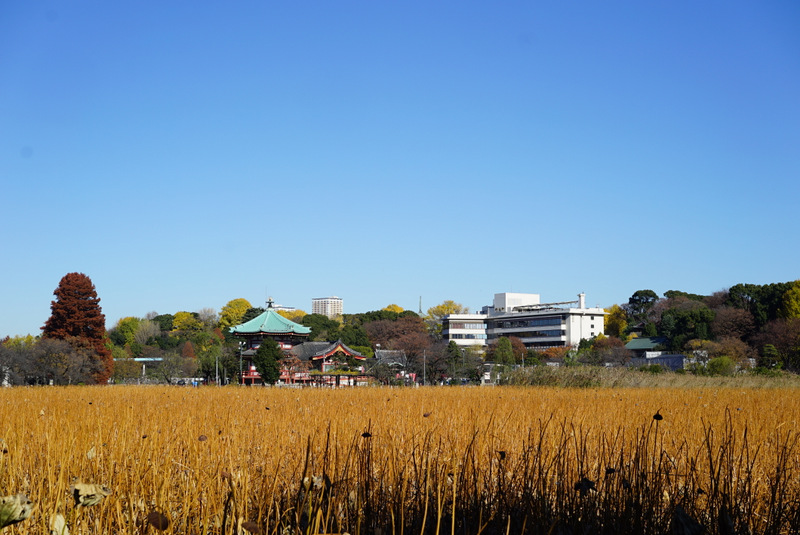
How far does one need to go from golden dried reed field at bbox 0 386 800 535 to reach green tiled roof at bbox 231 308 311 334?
34742 mm

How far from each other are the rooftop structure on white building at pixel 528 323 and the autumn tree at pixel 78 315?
54.5 m

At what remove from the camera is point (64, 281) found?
110 feet

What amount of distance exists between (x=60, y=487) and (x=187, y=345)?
69.3 m

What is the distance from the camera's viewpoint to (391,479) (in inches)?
165

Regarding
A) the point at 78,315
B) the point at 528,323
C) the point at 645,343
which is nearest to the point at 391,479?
the point at 78,315

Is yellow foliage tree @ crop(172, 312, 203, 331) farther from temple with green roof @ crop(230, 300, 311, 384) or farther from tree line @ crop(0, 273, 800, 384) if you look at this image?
temple with green roof @ crop(230, 300, 311, 384)

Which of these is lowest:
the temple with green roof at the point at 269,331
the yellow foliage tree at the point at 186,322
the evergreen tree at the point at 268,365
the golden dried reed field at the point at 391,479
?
the evergreen tree at the point at 268,365

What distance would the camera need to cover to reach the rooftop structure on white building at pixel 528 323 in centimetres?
8344

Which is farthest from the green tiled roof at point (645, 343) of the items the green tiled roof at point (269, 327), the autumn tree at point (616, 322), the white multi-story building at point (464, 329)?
the green tiled roof at point (269, 327)

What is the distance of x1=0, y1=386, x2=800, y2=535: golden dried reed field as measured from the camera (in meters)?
2.75

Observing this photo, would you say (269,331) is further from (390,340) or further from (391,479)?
(391,479)

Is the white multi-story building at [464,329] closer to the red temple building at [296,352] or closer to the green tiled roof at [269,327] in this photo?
the red temple building at [296,352]

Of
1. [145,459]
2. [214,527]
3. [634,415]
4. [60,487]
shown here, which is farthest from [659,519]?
[634,415]

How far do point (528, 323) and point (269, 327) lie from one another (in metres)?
51.5
